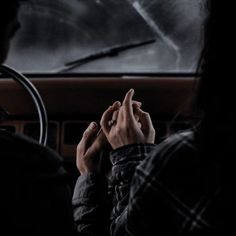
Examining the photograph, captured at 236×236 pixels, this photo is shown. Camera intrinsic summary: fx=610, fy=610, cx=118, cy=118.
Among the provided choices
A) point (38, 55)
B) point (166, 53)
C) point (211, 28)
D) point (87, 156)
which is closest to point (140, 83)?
point (166, 53)

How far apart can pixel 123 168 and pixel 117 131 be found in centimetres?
11

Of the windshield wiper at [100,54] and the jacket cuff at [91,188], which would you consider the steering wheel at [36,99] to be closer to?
the jacket cuff at [91,188]

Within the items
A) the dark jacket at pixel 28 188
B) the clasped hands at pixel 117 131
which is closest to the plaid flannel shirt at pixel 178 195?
the dark jacket at pixel 28 188

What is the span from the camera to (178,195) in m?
0.92

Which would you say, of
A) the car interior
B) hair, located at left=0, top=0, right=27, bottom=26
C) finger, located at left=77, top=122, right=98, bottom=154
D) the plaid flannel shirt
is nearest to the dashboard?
the car interior

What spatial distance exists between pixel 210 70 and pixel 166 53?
1.24 m

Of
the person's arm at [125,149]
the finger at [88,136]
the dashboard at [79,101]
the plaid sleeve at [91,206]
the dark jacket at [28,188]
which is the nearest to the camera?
the dark jacket at [28,188]

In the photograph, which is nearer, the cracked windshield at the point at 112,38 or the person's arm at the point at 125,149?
the person's arm at the point at 125,149

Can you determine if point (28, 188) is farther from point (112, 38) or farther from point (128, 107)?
point (112, 38)

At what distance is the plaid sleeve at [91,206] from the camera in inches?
56.1

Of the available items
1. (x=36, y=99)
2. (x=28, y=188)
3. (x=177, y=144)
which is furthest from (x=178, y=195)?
(x=36, y=99)

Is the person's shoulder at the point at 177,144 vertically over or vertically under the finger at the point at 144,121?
over

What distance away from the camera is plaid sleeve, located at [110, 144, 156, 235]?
1.29m

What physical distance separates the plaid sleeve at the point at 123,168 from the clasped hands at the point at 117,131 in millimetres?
45
